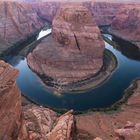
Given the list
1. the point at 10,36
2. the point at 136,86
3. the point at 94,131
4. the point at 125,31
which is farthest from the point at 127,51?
the point at 94,131

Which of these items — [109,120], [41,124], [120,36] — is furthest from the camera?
[120,36]

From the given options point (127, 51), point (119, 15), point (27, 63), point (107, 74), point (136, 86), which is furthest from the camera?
point (119, 15)

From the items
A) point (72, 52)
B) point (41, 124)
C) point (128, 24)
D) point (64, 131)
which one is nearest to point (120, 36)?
point (128, 24)

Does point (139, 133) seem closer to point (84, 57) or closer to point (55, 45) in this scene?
point (84, 57)

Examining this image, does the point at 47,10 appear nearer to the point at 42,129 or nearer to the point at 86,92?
the point at 86,92

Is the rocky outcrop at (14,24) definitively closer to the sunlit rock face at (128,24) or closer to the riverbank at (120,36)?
the riverbank at (120,36)

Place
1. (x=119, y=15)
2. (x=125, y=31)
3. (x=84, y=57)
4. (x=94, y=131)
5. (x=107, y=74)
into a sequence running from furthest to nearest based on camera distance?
1. (x=119, y=15)
2. (x=125, y=31)
3. (x=84, y=57)
4. (x=107, y=74)
5. (x=94, y=131)

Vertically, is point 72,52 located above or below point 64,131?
below

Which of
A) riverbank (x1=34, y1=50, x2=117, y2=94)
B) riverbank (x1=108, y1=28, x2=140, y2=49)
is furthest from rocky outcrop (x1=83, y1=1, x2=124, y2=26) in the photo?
riverbank (x1=34, y1=50, x2=117, y2=94)
